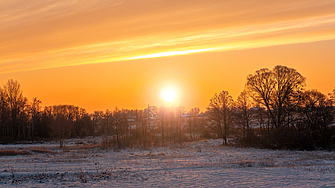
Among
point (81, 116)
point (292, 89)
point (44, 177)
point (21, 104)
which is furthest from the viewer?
point (81, 116)

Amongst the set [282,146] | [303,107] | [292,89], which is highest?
[292,89]

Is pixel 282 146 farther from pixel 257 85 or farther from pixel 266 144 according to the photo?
pixel 257 85

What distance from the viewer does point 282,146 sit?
1788 inches

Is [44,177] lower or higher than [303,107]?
lower

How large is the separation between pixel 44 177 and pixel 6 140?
64.8 meters

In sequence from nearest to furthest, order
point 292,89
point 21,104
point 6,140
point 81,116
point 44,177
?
point 44,177
point 292,89
point 6,140
point 21,104
point 81,116

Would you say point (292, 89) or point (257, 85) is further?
point (257, 85)

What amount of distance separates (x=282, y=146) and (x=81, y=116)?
9628 cm

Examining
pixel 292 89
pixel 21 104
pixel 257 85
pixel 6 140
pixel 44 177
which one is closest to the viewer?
pixel 44 177

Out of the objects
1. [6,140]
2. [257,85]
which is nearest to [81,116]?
[6,140]

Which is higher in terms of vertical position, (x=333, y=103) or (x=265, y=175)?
(x=333, y=103)

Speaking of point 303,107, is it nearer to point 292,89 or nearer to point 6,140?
point 292,89

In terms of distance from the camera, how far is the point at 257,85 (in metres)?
54.0

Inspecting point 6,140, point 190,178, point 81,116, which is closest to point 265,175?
point 190,178
